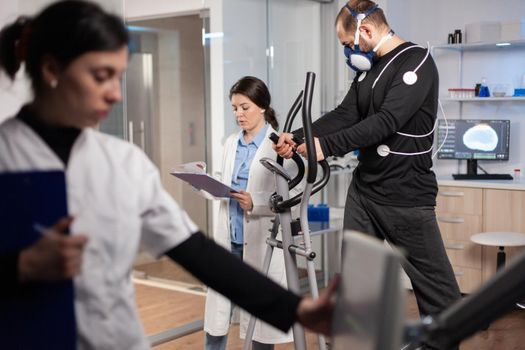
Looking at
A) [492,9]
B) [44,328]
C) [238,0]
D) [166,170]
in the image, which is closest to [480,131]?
[492,9]

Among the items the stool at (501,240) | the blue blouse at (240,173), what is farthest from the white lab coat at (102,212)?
the stool at (501,240)

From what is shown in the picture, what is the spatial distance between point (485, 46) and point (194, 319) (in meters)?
2.68

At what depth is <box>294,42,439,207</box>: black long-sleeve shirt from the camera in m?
2.73

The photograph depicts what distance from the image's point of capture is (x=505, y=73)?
5125 millimetres

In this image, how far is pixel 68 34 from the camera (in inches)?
44.8

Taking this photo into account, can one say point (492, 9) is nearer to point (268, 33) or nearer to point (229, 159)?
point (268, 33)

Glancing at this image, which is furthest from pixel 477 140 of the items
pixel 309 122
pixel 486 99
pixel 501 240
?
pixel 309 122

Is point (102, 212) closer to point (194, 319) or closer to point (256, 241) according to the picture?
point (256, 241)

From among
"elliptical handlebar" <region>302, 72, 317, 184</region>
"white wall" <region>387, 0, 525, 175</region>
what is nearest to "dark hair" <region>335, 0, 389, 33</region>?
"elliptical handlebar" <region>302, 72, 317, 184</region>

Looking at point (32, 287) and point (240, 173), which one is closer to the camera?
point (32, 287)

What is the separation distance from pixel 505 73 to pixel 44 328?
4.58 m

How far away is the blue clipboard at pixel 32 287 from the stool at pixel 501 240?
3562 mm

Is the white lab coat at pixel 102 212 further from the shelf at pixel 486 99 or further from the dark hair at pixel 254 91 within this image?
the shelf at pixel 486 99

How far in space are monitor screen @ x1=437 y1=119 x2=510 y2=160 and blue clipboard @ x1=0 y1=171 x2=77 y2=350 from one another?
4349 mm
